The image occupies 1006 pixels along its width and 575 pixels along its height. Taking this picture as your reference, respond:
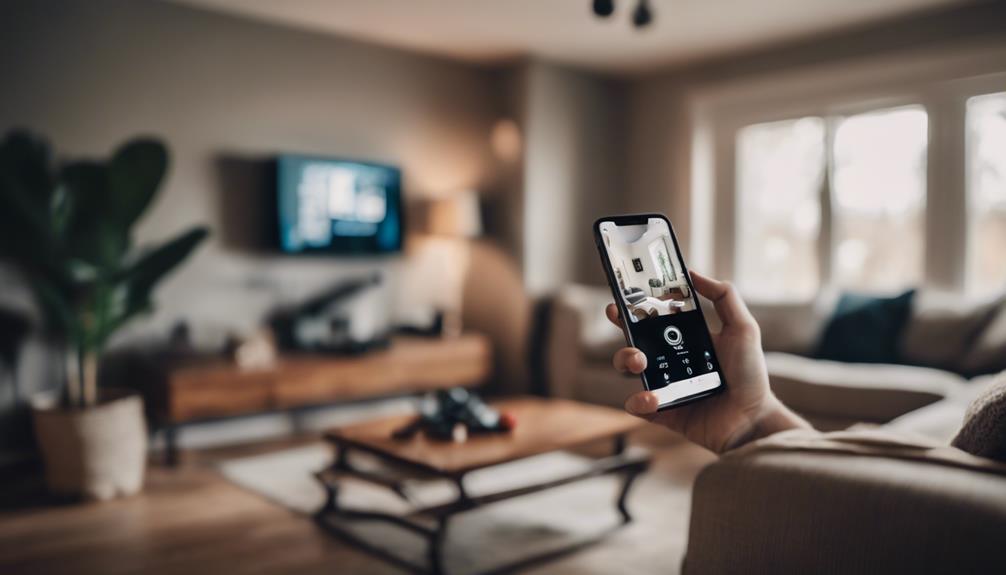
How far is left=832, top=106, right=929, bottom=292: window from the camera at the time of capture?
167 inches

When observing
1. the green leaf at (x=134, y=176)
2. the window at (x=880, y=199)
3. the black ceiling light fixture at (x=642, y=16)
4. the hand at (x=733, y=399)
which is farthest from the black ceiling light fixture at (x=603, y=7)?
the window at (x=880, y=199)

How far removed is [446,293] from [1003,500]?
14.6 feet

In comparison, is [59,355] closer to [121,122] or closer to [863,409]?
[121,122]

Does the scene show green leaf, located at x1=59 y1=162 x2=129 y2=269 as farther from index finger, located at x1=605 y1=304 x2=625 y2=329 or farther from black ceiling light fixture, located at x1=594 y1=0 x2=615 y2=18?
index finger, located at x1=605 y1=304 x2=625 y2=329

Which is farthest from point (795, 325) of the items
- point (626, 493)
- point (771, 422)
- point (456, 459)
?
point (771, 422)

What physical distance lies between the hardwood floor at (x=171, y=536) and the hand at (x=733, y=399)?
142 cm

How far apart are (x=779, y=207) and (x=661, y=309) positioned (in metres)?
4.14

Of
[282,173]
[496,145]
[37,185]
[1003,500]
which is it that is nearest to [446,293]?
[496,145]

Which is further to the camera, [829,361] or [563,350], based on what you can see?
[563,350]

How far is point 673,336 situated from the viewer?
3.40 ft

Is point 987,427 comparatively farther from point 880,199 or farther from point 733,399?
point 880,199

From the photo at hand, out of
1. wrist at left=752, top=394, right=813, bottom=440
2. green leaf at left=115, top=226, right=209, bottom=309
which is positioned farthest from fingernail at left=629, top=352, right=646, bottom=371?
green leaf at left=115, top=226, right=209, bottom=309

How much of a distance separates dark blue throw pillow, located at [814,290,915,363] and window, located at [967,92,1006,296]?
2.14ft

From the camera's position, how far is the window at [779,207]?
4.67 m
